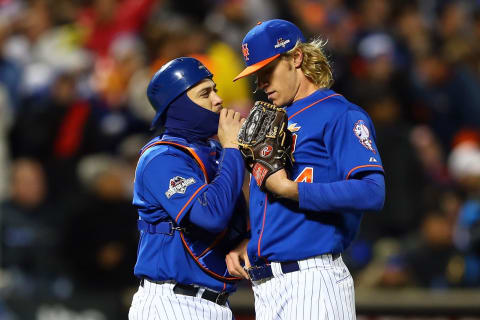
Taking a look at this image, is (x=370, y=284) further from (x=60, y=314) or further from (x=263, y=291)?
(x=263, y=291)

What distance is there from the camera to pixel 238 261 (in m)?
4.15

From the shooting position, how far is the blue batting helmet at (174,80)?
14.1ft

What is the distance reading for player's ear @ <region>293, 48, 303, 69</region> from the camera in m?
4.00

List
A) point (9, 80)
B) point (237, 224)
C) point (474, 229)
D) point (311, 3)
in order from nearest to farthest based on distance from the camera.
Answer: point (237, 224) → point (474, 229) → point (9, 80) → point (311, 3)

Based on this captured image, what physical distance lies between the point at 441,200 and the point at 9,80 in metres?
4.77

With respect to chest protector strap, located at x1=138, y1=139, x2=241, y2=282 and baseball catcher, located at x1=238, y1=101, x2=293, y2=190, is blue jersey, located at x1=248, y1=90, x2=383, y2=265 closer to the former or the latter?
baseball catcher, located at x1=238, y1=101, x2=293, y2=190

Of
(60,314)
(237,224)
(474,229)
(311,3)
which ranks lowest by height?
(60,314)

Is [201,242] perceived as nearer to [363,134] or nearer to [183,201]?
[183,201]

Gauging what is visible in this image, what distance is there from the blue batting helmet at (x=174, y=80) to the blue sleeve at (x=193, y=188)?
12.2 inches

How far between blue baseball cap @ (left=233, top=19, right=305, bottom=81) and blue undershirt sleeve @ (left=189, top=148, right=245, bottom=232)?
0.42 m

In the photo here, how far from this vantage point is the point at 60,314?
7.77 metres

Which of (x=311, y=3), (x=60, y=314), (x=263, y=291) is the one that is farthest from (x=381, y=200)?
(x=311, y=3)

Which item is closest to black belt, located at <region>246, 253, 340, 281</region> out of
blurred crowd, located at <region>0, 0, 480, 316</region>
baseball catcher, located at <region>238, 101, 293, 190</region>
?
baseball catcher, located at <region>238, 101, 293, 190</region>

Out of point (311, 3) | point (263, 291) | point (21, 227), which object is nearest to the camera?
point (263, 291)
